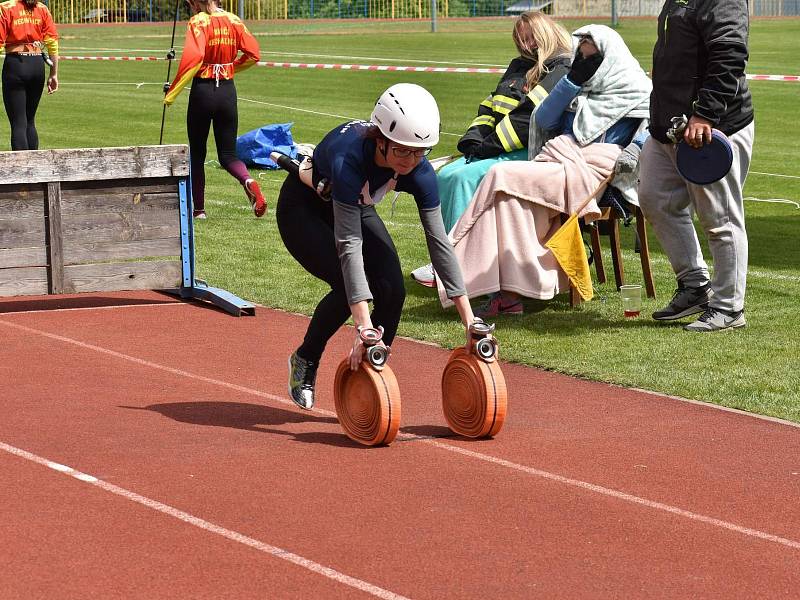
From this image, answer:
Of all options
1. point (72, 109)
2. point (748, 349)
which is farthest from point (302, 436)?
point (72, 109)

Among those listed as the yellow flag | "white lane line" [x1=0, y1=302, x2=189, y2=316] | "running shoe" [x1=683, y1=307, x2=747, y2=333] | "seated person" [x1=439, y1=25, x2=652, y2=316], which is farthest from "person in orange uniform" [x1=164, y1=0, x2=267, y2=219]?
"running shoe" [x1=683, y1=307, x2=747, y2=333]

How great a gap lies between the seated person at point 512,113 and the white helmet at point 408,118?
157 inches

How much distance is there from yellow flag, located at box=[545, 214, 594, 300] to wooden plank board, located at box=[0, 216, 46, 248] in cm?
346

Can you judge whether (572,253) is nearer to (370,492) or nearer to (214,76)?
(370,492)

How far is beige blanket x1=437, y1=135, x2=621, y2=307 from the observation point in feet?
31.7

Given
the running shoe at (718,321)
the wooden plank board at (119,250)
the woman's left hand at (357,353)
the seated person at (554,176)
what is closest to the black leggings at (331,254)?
the woman's left hand at (357,353)

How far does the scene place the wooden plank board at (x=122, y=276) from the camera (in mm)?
10188

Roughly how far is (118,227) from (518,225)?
9.26 feet

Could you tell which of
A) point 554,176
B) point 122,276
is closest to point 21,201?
point 122,276

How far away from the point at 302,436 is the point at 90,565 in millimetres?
1987

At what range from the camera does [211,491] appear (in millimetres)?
5887

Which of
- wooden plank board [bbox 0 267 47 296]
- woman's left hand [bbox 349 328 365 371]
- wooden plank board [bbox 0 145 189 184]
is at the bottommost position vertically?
wooden plank board [bbox 0 267 47 296]

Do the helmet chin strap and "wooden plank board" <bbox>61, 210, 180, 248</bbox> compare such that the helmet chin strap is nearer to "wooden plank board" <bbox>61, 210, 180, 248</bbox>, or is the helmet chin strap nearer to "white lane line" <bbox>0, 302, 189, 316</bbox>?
"wooden plank board" <bbox>61, 210, 180, 248</bbox>

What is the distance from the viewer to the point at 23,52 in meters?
15.2
